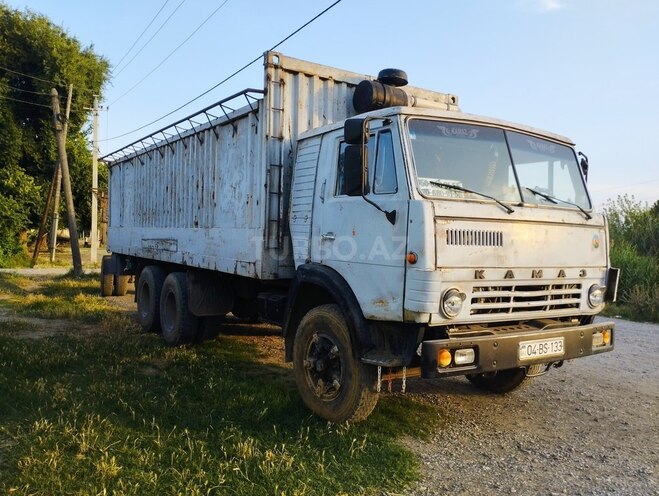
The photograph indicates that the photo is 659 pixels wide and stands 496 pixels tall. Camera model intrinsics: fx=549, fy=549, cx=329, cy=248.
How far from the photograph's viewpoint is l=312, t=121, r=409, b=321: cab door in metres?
3.94

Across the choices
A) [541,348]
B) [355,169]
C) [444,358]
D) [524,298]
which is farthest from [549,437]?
[355,169]

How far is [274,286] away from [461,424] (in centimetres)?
245

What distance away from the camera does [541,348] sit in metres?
4.17

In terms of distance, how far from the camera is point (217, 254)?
6465mm

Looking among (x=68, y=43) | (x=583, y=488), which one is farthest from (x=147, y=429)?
(x=68, y=43)

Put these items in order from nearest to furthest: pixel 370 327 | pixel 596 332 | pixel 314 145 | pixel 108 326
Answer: pixel 370 327
pixel 596 332
pixel 314 145
pixel 108 326

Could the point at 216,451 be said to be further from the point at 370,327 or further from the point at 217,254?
the point at 217,254

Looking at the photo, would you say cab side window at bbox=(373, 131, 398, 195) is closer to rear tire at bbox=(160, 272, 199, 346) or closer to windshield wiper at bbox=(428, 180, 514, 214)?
windshield wiper at bbox=(428, 180, 514, 214)

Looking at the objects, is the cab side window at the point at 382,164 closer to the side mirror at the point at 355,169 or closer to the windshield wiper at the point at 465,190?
the side mirror at the point at 355,169

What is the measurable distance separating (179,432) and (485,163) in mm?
3207

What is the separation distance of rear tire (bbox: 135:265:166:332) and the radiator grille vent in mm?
5731

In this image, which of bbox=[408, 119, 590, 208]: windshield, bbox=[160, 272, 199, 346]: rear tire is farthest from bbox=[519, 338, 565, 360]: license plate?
bbox=[160, 272, 199, 346]: rear tire

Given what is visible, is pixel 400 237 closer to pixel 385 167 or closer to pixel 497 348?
pixel 385 167

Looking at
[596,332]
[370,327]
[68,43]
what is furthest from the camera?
[68,43]
